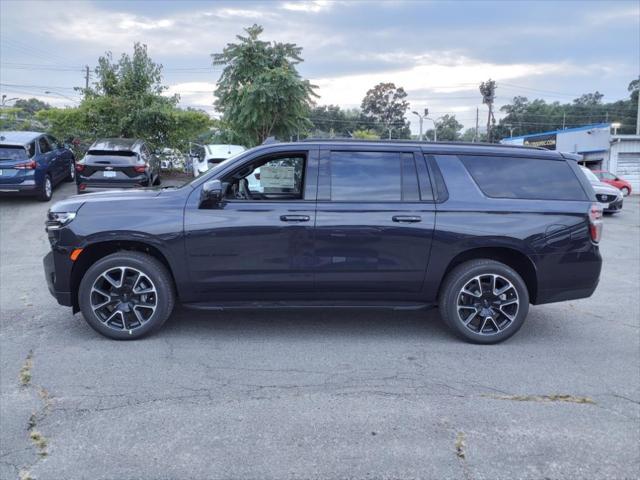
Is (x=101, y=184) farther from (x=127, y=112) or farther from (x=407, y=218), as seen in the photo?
(x=407, y=218)

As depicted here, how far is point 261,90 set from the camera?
16156 mm

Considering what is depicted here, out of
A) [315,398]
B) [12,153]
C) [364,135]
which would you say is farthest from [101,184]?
[364,135]

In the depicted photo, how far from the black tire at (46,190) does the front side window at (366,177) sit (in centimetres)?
1014

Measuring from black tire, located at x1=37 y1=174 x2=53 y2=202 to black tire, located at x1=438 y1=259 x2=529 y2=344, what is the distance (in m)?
11.0

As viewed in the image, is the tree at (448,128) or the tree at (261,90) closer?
the tree at (261,90)

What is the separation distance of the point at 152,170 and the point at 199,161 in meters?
2.00

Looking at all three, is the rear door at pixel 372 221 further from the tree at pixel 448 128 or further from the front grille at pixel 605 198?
the tree at pixel 448 128

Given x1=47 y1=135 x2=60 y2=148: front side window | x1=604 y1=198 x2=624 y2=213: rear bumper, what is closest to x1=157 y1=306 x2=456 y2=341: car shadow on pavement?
x1=47 y1=135 x2=60 y2=148: front side window

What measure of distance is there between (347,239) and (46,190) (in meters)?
10.6

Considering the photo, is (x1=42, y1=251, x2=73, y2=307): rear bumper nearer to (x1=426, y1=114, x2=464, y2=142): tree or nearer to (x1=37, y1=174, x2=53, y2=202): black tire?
(x1=37, y1=174, x2=53, y2=202): black tire

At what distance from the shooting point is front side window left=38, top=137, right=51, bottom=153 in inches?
518

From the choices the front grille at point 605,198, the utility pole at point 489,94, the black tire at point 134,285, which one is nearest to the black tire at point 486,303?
the black tire at point 134,285

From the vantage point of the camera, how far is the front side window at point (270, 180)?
17.2 feet

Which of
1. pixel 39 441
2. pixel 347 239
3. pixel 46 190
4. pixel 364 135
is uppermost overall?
pixel 364 135
